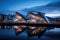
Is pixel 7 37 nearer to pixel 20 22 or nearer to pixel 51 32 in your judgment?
pixel 20 22

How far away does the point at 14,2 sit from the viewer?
1884 millimetres

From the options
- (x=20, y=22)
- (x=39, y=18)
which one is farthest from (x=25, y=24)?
(x=39, y=18)

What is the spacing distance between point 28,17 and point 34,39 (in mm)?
271

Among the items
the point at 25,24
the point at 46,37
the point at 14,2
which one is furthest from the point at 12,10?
the point at 46,37

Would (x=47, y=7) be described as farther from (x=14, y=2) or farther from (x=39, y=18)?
(x=14, y=2)

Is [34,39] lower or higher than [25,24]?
lower

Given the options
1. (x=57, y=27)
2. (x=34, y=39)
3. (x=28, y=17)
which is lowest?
(x=34, y=39)

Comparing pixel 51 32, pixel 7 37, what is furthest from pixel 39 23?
pixel 7 37

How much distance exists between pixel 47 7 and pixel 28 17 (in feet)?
0.83

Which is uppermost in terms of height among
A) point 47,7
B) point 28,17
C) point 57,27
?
point 47,7

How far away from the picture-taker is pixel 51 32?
183 cm

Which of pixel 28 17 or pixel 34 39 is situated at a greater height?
pixel 28 17

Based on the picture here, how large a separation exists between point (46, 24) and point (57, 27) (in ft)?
0.43

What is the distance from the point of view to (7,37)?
191 cm
